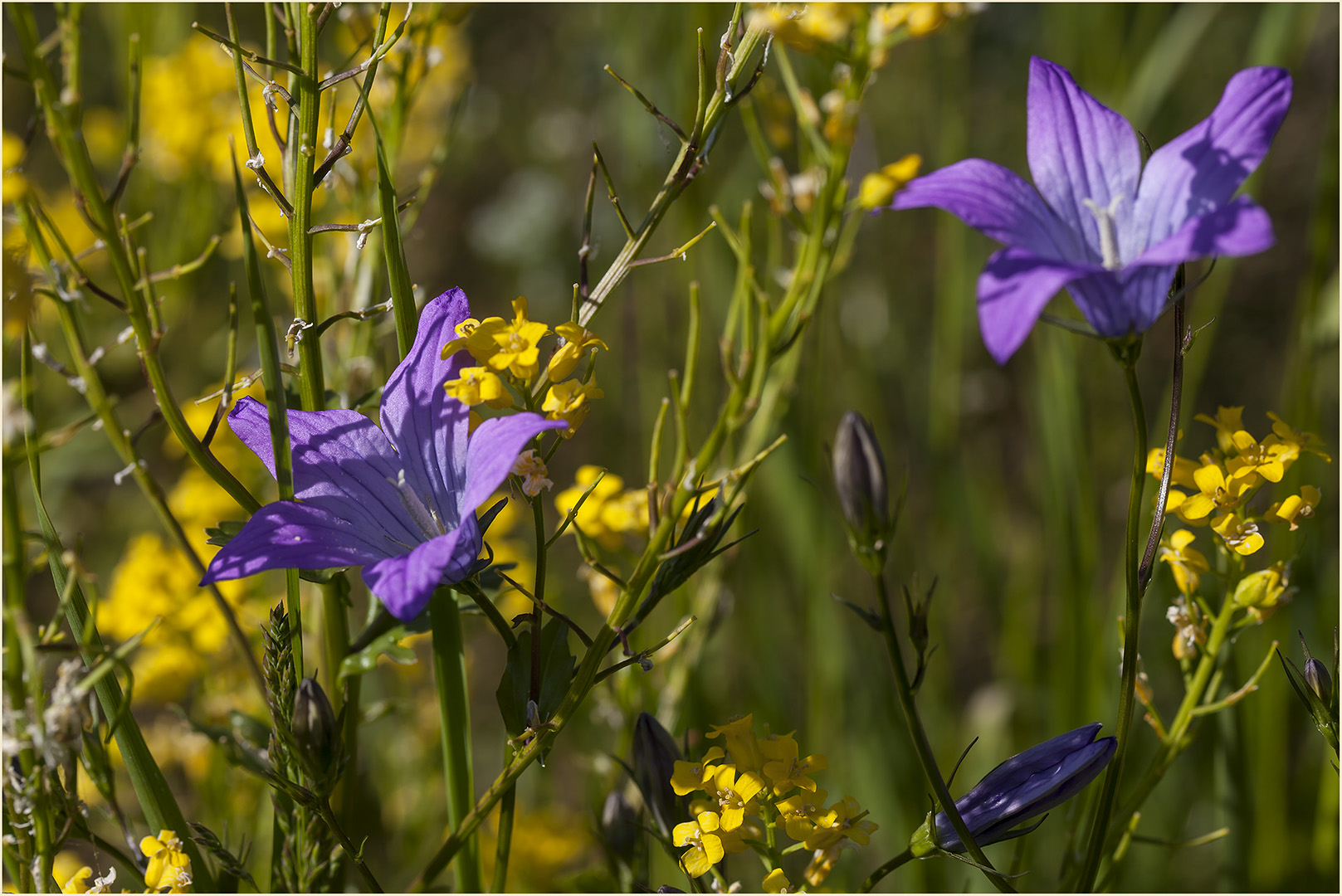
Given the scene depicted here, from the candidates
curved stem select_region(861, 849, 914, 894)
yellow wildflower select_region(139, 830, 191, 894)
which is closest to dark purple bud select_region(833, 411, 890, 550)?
curved stem select_region(861, 849, 914, 894)

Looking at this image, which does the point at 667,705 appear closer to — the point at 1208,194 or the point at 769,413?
the point at 769,413

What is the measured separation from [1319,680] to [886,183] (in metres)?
0.78

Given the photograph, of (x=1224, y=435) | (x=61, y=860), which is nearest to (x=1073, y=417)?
(x=1224, y=435)

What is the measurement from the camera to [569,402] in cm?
94

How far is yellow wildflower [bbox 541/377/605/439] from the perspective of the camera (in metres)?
0.94

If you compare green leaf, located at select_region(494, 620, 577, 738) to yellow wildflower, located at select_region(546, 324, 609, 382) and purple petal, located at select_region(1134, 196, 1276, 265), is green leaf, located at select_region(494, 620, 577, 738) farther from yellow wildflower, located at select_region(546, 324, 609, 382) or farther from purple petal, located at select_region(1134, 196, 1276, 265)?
purple petal, located at select_region(1134, 196, 1276, 265)

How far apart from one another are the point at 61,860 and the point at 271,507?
156 centimetres

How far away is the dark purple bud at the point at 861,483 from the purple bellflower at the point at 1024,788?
1.11 ft

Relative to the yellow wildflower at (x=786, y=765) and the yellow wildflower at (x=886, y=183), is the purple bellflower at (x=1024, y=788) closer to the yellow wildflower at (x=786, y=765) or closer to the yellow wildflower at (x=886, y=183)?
the yellow wildflower at (x=786, y=765)

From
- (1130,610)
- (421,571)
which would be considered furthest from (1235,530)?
(421,571)

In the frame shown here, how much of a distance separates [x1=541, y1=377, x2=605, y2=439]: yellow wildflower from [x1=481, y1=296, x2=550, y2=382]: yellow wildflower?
31mm

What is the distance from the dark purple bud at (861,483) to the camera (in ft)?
2.98

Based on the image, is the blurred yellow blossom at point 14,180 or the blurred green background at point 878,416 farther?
the blurred green background at point 878,416

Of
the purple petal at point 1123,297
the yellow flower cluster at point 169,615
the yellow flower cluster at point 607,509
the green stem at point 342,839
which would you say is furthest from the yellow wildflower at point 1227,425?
the yellow flower cluster at point 169,615
